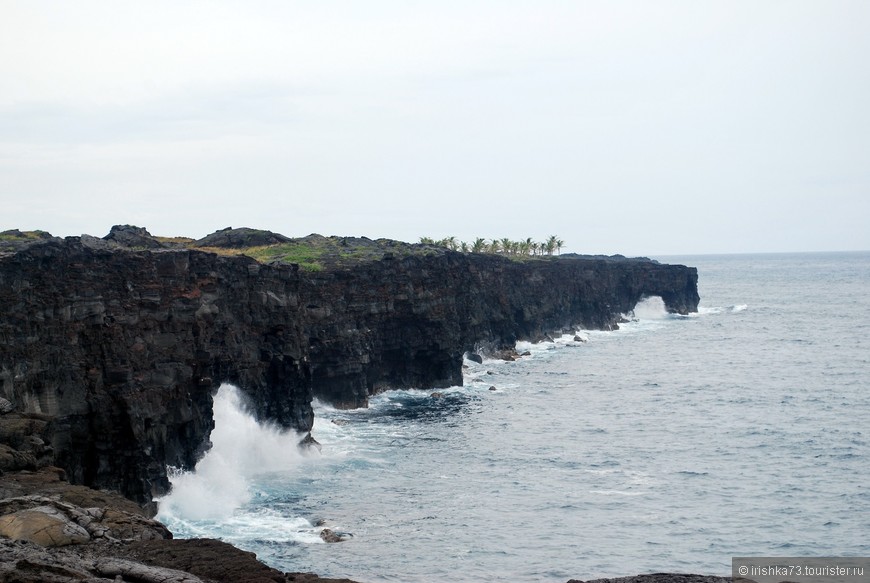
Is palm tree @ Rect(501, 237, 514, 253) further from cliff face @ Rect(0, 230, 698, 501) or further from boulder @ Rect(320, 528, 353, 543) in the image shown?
boulder @ Rect(320, 528, 353, 543)

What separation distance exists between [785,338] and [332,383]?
282ft

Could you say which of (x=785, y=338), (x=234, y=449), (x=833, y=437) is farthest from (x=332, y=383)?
(x=785, y=338)

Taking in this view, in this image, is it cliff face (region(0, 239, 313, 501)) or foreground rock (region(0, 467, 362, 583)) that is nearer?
foreground rock (region(0, 467, 362, 583))

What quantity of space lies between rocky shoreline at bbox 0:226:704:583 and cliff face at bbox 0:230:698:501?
110mm

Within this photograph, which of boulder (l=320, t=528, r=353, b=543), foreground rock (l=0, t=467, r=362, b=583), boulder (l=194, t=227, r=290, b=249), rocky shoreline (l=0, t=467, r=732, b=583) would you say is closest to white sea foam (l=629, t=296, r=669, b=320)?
boulder (l=194, t=227, r=290, b=249)

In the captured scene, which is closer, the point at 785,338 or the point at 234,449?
the point at 234,449

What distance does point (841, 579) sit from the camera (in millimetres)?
40312

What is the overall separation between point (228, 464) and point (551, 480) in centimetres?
2130

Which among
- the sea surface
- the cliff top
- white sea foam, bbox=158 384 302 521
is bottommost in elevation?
the sea surface

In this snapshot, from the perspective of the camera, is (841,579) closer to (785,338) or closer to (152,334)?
(152,334)

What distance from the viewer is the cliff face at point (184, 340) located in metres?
45.7

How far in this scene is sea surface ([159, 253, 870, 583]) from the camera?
44272 millimetres

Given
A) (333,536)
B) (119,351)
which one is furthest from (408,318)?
(333,536)

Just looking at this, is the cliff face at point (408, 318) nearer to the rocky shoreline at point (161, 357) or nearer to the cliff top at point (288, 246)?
the rocky shoreline at point (161, 357)
